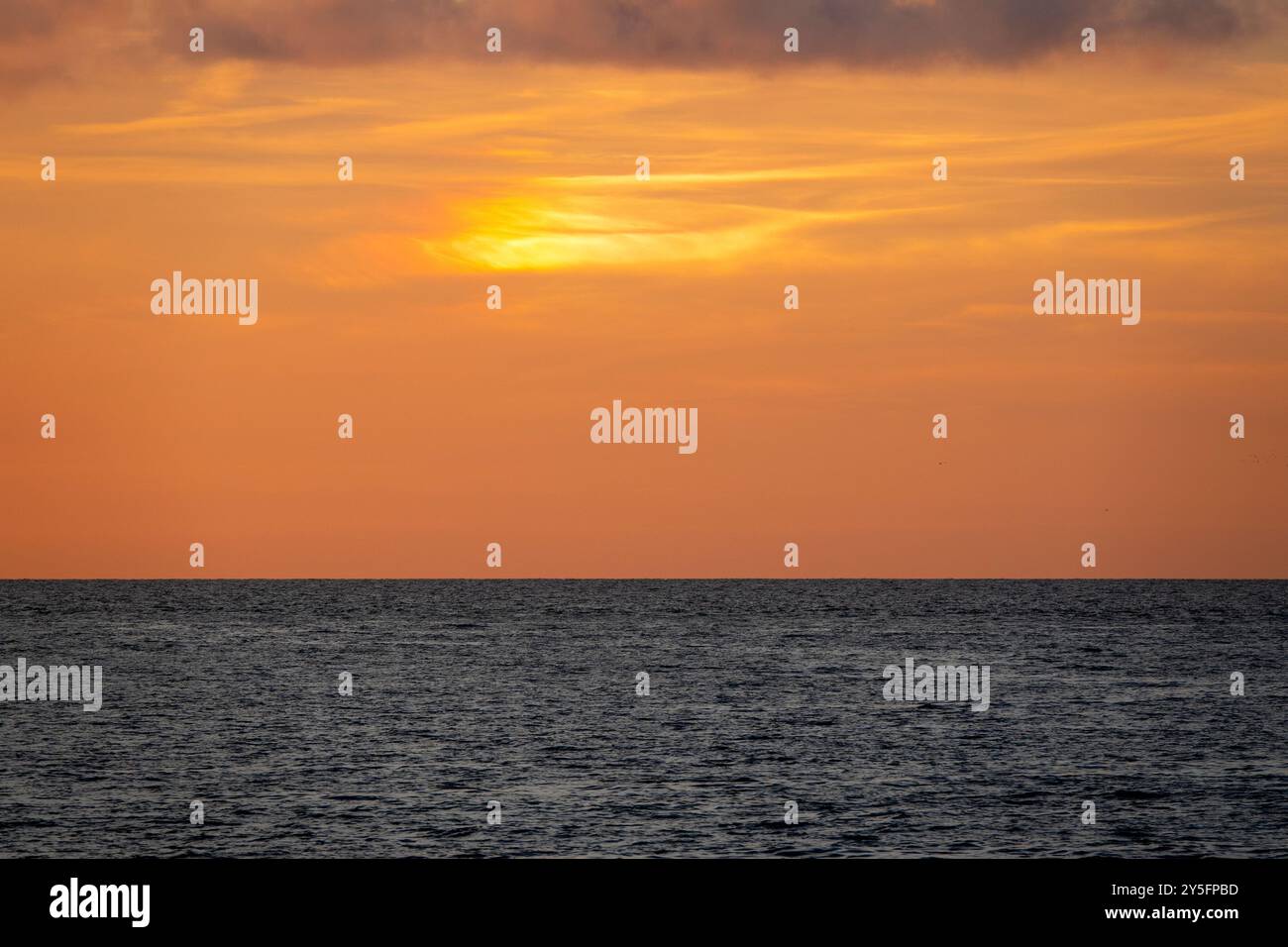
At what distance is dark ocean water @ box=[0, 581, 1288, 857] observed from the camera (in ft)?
141

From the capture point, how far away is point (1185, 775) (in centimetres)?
5606

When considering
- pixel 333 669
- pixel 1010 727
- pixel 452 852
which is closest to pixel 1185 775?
pixel 1010 727

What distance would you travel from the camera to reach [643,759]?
5928 centimetres

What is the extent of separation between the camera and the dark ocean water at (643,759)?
141ft
